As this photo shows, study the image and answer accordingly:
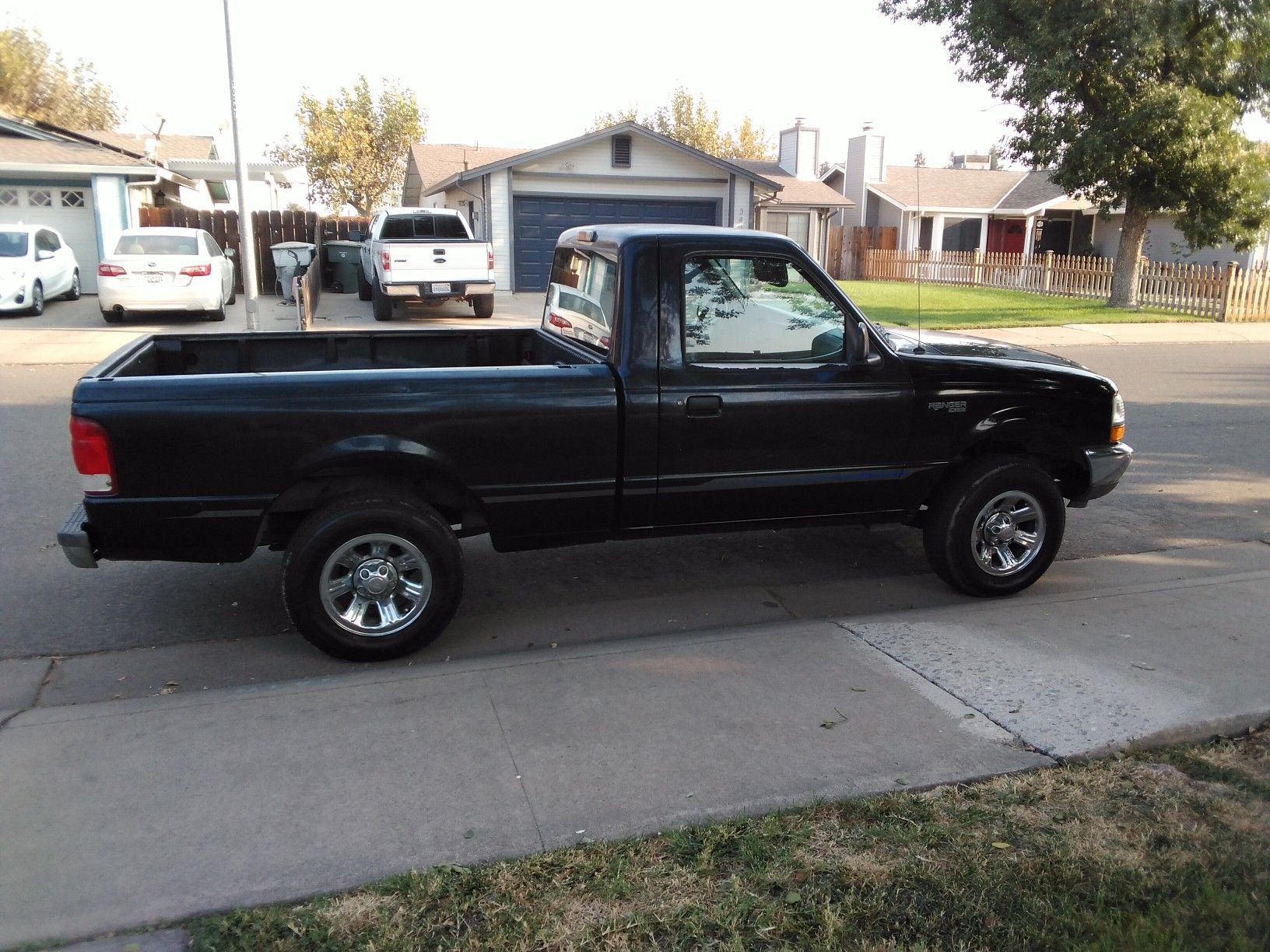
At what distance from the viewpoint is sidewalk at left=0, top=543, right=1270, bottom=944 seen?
3373 millimetres

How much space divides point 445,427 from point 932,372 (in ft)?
8.30

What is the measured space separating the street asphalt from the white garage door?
1975 cm

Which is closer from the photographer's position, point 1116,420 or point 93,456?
point 93,456

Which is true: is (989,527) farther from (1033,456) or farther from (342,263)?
(342,263)

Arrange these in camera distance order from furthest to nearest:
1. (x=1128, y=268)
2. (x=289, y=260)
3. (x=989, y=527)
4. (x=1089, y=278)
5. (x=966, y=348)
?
(x=1089, y=278)
(x=1128, y=268)
(x=289, y=260)
(x=966, y=348)
(x=989, y=527)

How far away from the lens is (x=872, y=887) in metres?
3.14

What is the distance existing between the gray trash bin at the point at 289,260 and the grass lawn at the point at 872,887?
2160 centimetres

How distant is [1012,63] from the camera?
22672 mm

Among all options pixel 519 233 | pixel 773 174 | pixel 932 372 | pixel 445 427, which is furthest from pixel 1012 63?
pixel 445 427

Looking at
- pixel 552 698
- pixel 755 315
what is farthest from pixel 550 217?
pixel 552 698

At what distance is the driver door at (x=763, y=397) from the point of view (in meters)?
5.16

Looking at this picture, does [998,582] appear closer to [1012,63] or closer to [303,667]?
[303,667]

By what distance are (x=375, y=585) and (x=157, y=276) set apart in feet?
51.1

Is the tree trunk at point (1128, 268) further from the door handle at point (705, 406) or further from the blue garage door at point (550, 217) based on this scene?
the door handle at point (705, 406)
